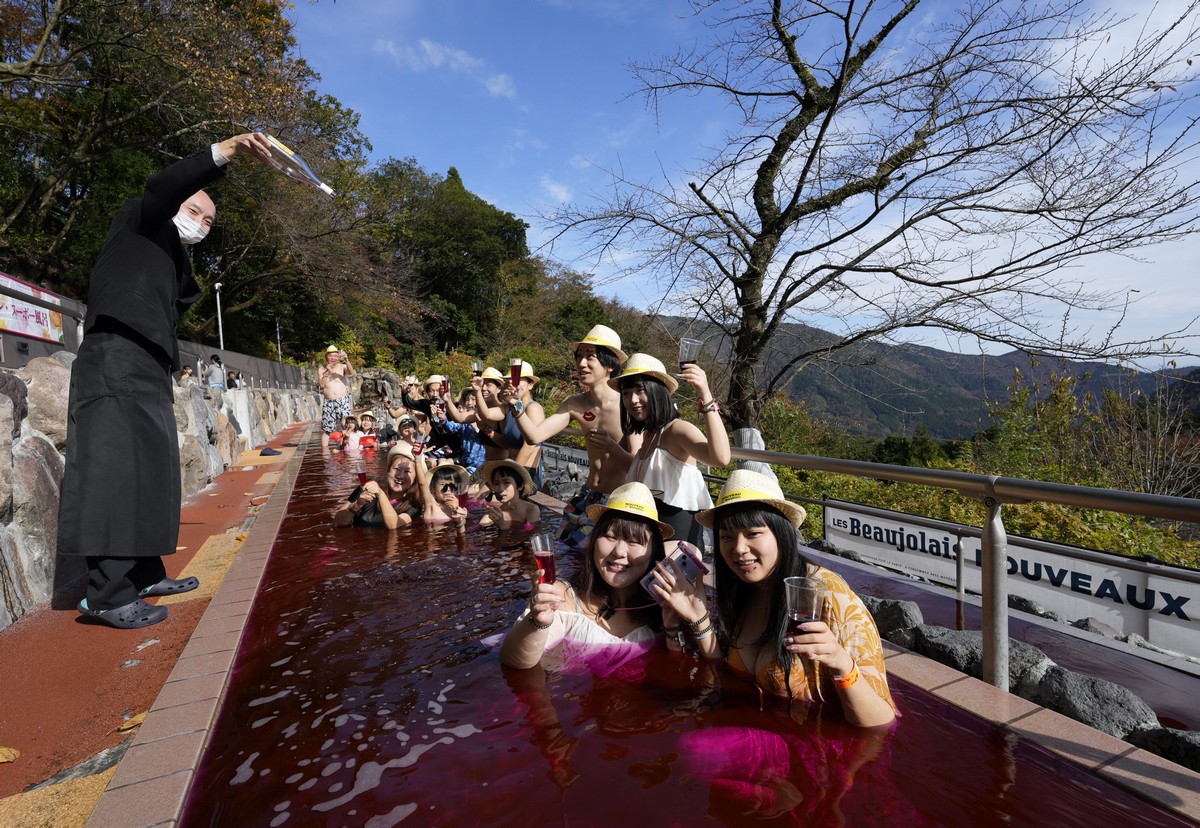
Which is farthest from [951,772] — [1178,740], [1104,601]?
[1104,601]

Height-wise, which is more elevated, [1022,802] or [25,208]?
[25,208]

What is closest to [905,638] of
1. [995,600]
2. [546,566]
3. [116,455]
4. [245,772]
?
[995,600]

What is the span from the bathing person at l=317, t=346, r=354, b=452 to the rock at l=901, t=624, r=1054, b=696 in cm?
1141

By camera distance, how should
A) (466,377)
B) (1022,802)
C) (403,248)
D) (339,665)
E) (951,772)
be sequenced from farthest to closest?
(403,248), (466,377), (339,665), (951,772), (1022,802)

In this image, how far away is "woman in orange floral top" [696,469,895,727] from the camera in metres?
2.25

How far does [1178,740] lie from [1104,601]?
232 cm

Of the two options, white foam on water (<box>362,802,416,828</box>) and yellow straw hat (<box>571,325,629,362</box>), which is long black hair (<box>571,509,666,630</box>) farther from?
yellow straw hat (<box>571,325,629,362</box>)

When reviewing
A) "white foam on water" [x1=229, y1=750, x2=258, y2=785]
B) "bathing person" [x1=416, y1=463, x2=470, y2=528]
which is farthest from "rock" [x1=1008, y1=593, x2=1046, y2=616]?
"white foam on water" [x1=229, y1=750, x2=258, y2=785]

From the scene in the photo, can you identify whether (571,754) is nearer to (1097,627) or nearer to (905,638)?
(905,638)

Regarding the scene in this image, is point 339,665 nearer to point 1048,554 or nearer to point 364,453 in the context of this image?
point 1048,554

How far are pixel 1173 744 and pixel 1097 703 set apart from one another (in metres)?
0.31

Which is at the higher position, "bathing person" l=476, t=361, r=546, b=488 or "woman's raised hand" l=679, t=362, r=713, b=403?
"woman's raised hand" l=679, t=362, r=713, b=403

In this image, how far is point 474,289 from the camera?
4338cm

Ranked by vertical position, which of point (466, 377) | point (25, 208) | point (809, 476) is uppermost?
point (25, 208)
